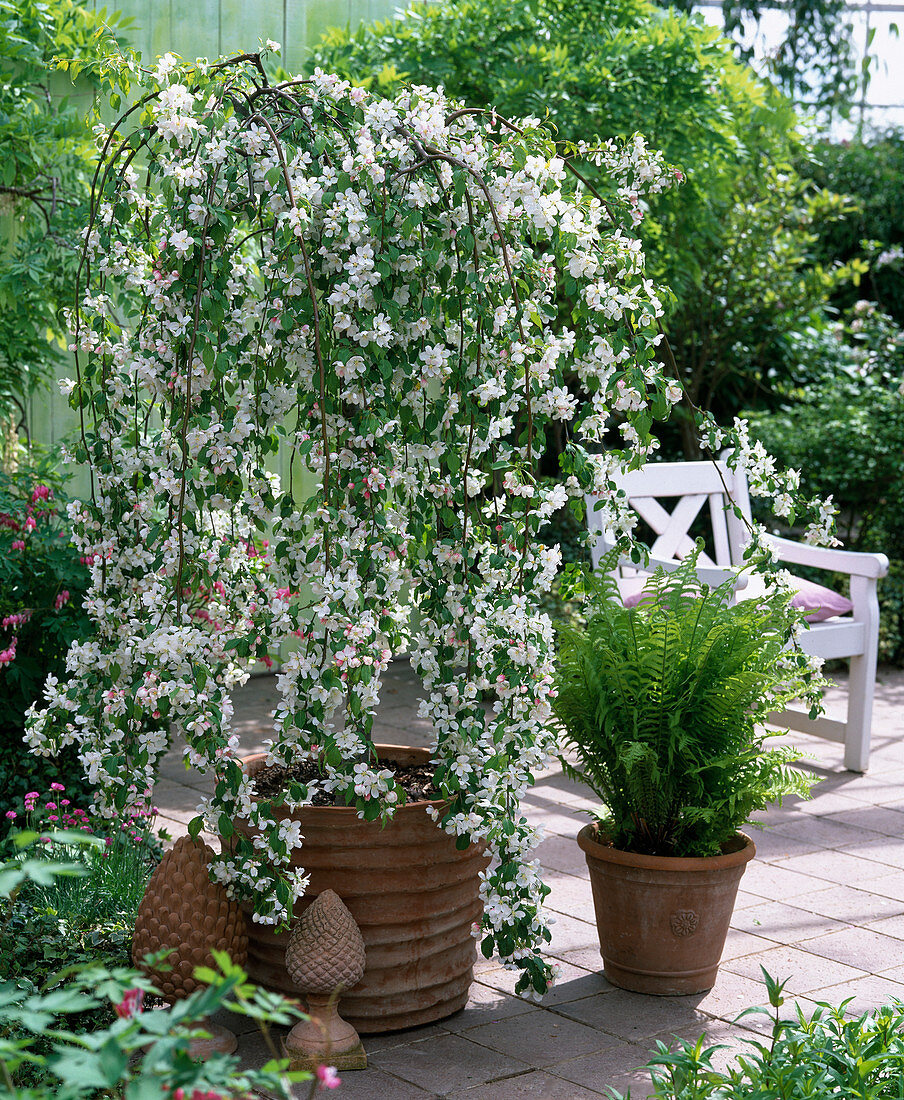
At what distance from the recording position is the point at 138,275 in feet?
8.11

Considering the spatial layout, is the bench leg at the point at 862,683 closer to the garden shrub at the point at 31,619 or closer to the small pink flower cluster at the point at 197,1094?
the garden shrub at the point at 31,619

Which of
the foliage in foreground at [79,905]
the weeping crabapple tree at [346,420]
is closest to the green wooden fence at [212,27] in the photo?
the foliage in foreground at [79,905]

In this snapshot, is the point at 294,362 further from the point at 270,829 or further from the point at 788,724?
the point at 788,724

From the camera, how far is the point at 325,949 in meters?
2.29

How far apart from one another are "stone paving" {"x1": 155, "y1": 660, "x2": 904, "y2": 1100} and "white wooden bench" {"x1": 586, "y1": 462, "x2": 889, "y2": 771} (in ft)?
0.60

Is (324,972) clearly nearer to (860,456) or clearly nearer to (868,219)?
(860,456)

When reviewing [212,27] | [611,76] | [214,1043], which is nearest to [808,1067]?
[214,1043]

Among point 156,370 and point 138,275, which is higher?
point 138,275

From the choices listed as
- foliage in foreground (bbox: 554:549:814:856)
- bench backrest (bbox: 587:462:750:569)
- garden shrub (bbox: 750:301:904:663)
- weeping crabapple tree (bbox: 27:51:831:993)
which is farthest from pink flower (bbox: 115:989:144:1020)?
garden shrub (bbox: 750:301:904:663)

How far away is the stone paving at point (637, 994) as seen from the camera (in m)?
2.33

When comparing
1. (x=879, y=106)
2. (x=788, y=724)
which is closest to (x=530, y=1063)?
(x=788, y=724)

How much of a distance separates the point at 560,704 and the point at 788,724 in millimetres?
2076

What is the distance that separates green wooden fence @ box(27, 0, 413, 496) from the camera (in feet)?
15.6

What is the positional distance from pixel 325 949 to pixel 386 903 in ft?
0.60
